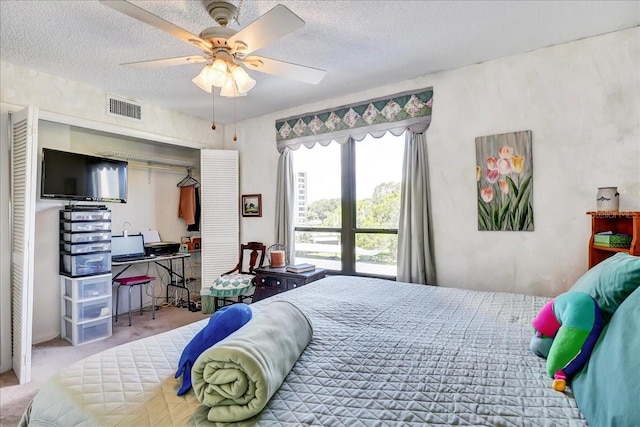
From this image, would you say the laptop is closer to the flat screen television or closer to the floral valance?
the flat screen television

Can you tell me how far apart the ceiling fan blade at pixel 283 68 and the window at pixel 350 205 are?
144 cm

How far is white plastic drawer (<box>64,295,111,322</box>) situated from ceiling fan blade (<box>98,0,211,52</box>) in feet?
9.23

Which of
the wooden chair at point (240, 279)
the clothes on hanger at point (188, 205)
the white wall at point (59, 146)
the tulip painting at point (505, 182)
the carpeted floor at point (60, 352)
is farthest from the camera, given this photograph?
the clothes on hanger at point (188, 205)

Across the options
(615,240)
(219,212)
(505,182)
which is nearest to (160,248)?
(219,212)

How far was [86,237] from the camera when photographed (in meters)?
3.19

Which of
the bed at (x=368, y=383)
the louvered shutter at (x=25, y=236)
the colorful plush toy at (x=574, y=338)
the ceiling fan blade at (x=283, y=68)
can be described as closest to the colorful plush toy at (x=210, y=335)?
the bed at (x=368, y=383)

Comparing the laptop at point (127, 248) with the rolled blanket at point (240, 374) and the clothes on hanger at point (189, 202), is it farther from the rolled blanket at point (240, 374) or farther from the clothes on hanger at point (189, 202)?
the rolled blanket at point (240, 374)

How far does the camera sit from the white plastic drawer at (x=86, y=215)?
122 inches

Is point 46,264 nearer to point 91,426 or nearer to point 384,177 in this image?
point 91,426

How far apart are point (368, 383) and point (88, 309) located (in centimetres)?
329

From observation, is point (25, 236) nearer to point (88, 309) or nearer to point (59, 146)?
point (88, 309)

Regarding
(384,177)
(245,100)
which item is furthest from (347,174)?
(245,100)

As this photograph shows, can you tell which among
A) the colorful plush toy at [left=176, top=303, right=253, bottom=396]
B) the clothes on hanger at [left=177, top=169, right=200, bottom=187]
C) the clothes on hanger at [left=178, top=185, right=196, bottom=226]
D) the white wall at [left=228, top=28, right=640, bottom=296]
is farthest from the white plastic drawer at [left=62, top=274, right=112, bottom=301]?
the white wall at [left=228, top=28, right=640, bottom=296]

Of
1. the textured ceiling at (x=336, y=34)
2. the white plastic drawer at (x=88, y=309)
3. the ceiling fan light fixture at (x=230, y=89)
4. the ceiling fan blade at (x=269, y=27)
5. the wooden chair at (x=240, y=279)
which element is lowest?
the white plastic drawer at (x=88, y=309)
